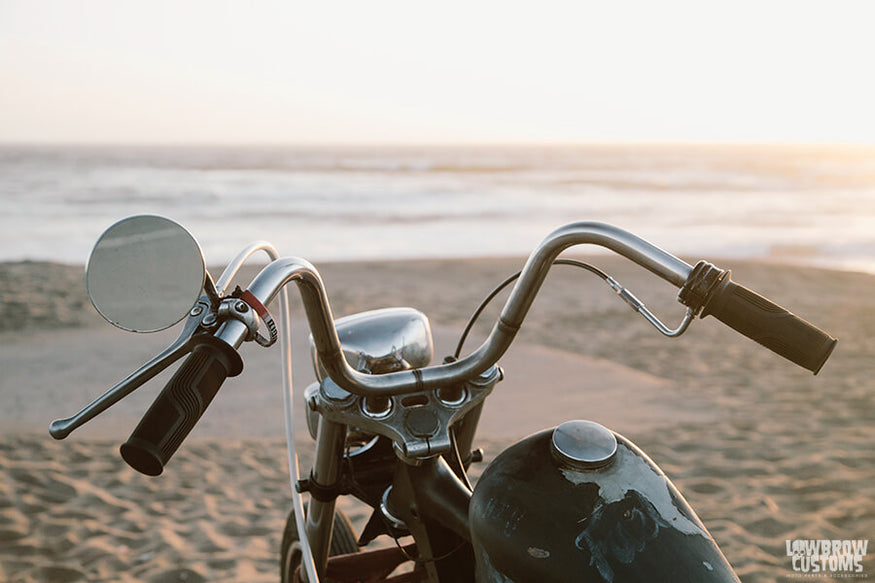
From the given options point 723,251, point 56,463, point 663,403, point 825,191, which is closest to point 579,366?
point 663,403

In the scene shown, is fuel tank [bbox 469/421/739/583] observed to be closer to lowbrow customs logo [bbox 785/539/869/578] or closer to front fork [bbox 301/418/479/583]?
front fork [bbox 301/418/479/583]

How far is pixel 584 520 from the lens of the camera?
1.16m

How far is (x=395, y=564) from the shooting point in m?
2.04

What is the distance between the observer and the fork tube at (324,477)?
5.63 feet

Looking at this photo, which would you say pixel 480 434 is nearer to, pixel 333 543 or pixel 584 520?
pixel 333 543

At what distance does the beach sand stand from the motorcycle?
2.18m

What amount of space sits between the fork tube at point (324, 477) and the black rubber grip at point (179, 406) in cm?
81

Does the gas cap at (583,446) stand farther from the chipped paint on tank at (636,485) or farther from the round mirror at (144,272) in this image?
the round mirror at (144,272)

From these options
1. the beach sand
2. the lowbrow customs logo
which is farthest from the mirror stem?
the lowbrow customs logo

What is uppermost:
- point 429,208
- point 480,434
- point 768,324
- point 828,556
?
point 768,324

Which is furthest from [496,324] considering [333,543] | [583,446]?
[333,543]

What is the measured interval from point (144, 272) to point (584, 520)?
833 millimetres

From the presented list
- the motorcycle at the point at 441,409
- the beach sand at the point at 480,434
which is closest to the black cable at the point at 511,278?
the motorcycle at the point at 441,409

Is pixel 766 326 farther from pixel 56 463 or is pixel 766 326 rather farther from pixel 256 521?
pixel 56 463
